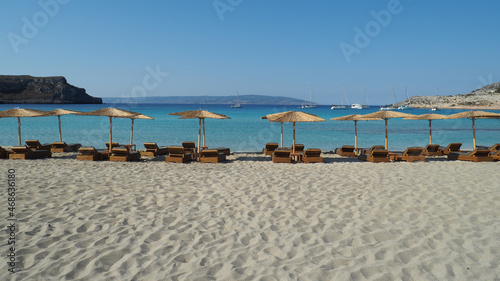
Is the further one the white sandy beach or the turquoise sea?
the turquoise sea

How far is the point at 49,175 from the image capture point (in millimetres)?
7855

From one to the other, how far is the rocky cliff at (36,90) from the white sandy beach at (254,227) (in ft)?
386

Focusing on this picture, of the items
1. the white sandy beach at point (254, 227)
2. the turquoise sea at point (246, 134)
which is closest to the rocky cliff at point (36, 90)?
the turquoise sea at point (246, 134)

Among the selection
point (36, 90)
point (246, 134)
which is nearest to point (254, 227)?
point (246, 134)

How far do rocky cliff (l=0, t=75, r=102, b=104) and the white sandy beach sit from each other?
118 meters

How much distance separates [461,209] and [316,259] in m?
3.39

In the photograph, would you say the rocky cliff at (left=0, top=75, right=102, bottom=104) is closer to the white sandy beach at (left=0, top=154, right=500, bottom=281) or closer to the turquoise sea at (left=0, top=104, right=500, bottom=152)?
the turquoise sea at (left=0, top=104, right=500, bottom=152)

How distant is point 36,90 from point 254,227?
12712cm

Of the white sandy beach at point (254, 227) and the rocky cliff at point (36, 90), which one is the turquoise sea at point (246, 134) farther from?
the rocky cliff at point (36, 90)

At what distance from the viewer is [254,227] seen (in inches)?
183

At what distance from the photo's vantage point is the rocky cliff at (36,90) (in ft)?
335

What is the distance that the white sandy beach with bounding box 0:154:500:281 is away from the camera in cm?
346

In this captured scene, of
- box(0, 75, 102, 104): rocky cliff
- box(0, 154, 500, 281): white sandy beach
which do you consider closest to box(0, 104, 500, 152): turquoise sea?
box(0, 154, 500, 281): white sandy beach

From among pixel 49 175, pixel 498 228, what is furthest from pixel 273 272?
pixel 49 175
